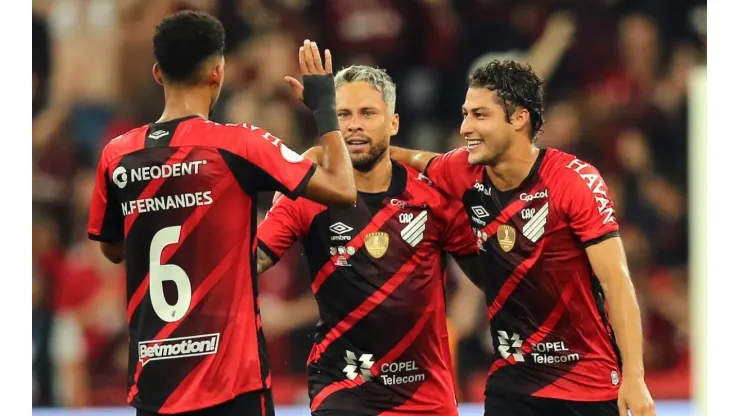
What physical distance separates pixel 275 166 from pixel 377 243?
104 centimetres

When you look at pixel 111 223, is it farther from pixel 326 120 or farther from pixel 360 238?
pixel 360 238

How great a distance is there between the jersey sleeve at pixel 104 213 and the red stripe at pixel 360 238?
1003 mm

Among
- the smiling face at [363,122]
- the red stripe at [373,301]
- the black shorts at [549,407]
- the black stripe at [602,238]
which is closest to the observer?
the black stripe at [602,238]

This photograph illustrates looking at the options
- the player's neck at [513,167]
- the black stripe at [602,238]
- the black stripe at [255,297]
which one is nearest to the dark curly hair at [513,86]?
the player's neck at [513,167]

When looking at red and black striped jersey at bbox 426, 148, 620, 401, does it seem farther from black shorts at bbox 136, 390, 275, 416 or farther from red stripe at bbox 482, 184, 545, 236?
black shorts at bbox 136, 390, 275, 416

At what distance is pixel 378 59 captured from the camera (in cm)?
979

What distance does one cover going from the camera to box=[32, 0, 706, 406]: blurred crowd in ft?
29.7

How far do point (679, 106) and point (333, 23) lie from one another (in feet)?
10.7

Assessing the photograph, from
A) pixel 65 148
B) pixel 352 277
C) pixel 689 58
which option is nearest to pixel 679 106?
pixel 689 58

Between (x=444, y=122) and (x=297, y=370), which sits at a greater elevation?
(x=444, y=122)

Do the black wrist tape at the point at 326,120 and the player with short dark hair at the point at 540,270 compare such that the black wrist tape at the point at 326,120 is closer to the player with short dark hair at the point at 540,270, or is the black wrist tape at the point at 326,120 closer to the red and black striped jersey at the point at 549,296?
the player with short dark hair at the point at 540,270

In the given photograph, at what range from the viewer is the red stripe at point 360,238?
4.61 metres
